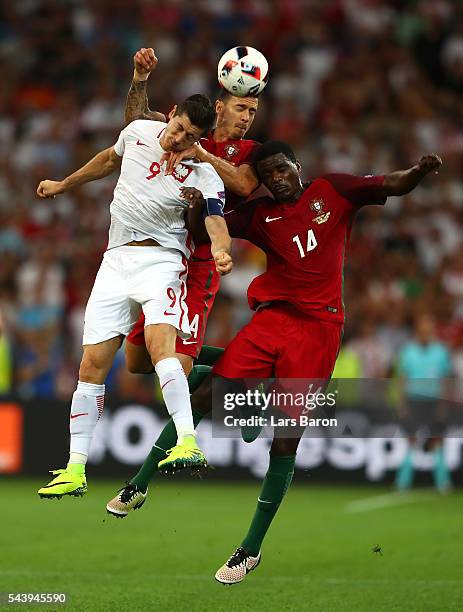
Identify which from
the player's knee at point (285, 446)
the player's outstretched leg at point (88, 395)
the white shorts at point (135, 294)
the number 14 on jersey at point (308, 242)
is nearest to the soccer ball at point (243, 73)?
the number 14 on jersey at point (308, 242)

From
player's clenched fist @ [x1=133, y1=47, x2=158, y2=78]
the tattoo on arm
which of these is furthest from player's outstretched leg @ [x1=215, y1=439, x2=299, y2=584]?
player's clenched fist @ [x1=133, y1=47, x2=158, y2=78]

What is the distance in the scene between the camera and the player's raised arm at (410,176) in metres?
7.79

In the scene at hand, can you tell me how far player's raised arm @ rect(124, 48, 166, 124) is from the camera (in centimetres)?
822

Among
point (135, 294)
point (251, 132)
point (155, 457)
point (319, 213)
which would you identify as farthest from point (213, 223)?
point (251, 132)

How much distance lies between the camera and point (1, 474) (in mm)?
15484

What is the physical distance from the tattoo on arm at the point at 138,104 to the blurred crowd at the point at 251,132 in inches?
292

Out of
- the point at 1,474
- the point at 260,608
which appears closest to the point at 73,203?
the point at 1,474

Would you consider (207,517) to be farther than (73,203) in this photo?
No

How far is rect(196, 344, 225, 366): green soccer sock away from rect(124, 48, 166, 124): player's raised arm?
→ 1732mm

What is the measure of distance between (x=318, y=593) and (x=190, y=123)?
11.6ft

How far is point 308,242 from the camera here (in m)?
8.51

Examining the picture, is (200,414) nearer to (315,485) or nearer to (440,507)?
(440,507)

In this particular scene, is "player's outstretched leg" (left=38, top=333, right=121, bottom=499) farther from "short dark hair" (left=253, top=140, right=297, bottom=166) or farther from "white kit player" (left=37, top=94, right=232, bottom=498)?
"short dark hair" (left=253, top=140, right=297, bottom=166)

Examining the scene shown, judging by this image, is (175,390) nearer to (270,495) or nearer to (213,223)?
(213,223)
